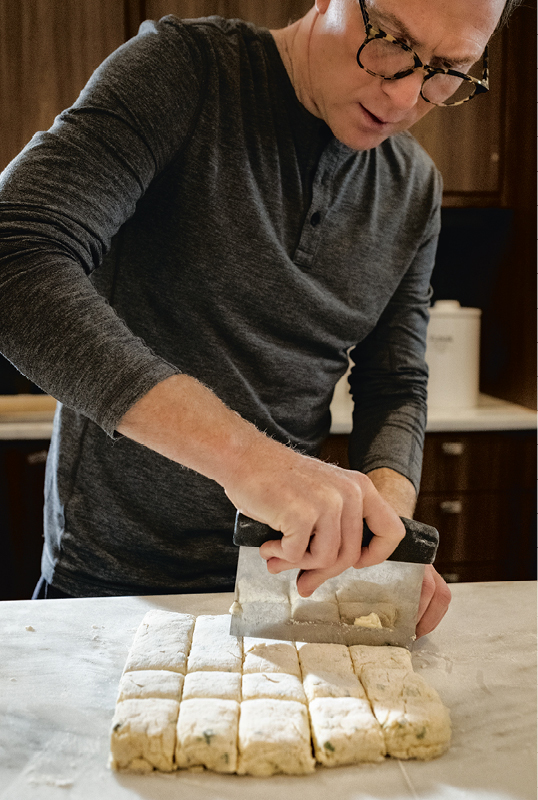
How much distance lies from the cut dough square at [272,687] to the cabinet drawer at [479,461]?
1522 millimetres

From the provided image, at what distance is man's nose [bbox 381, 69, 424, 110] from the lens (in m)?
0.93

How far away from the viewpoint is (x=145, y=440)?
0.75 metres

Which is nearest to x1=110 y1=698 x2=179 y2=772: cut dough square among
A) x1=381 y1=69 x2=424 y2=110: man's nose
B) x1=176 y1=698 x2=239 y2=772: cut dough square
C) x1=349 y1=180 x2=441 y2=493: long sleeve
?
x1=176 y1=698 x2=239 y2=772: cut dough square

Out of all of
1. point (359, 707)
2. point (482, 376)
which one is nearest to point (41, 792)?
point (359, 707)

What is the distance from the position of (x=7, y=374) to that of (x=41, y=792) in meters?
2.05

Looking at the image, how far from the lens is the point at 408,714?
29.0 inches

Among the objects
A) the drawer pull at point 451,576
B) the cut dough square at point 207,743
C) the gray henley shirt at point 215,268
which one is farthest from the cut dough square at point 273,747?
the drawer pull at point 451,576

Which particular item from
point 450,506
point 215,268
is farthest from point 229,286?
point 450,506

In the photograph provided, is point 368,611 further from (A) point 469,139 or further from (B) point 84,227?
(A) point 469,139

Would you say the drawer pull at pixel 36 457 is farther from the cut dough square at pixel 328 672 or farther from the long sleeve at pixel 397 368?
the cut dough square at pixel 328 672

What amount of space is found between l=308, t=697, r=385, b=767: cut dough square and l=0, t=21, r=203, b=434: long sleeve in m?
0.38

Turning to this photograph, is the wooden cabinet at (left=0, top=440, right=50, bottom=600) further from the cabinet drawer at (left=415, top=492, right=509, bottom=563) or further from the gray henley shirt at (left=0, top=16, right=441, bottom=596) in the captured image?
the cabinet drawer at (left=415, top=492, right=509, bottom=563)

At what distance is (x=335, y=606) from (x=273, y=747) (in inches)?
9.4

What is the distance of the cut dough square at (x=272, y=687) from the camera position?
2.53 ft
